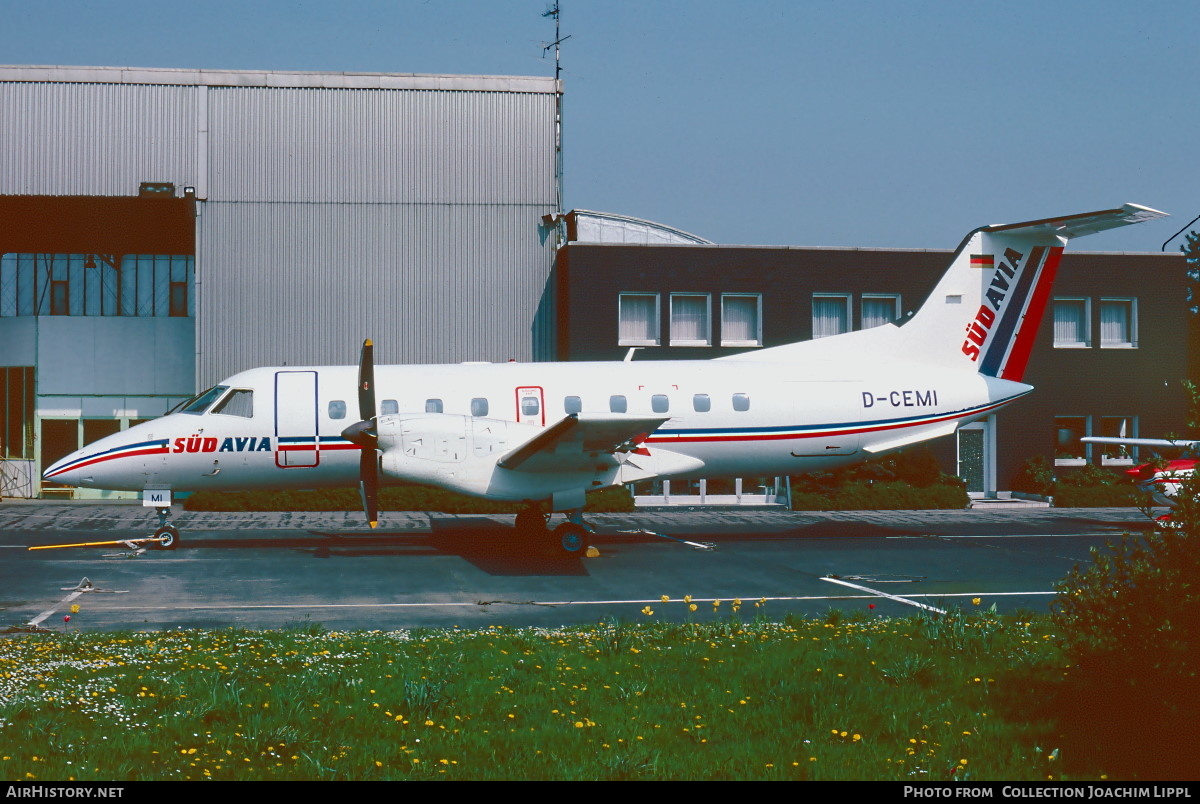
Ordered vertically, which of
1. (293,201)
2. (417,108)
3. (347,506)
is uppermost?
(417,108)

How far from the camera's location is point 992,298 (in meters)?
21.5

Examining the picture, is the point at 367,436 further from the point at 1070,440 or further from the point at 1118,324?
the point at 1118,324

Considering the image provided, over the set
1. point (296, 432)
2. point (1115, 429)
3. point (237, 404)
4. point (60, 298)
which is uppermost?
point (60, 298)

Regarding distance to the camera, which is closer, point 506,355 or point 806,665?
point 806,665

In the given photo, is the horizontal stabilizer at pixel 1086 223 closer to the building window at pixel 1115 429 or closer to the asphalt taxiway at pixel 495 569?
the asphalt taxiway at pixel 495 569

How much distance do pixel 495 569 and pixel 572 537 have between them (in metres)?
1.71

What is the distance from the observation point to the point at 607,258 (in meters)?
30.4

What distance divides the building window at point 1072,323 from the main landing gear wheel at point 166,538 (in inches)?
1042

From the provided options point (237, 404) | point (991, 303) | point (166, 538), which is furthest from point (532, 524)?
point (991, 303)

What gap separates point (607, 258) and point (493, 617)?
64.2 feet

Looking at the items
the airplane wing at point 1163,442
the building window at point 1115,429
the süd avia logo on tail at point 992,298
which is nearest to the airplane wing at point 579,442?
the airplane wing at point 1163,442

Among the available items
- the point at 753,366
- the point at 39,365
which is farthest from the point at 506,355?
the point at 39,365

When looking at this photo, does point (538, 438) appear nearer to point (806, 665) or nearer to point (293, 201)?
point (806, 665)

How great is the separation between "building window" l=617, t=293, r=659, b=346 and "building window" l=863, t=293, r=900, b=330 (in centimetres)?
667
